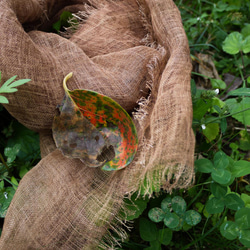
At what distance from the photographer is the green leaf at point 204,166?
0.94 m

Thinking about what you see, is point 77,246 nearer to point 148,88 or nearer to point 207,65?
point 148,88

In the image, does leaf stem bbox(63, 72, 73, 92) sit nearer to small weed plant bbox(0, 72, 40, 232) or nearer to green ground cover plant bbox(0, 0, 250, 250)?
green ground cover plant bbox(0, 0, 250, 250)

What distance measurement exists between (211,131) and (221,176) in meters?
0.31

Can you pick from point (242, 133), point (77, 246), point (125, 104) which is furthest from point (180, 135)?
point (242, 133)

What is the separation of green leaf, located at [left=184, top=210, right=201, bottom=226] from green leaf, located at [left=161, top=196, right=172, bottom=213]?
2.3 inches

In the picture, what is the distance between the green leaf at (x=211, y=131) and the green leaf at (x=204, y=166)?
0.25m

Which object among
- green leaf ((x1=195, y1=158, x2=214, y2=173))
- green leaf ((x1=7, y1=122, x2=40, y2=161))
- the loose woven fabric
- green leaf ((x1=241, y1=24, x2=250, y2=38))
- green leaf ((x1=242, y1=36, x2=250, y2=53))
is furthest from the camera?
green leaf ((x1=241, y1=24, x2=250, y2=38))

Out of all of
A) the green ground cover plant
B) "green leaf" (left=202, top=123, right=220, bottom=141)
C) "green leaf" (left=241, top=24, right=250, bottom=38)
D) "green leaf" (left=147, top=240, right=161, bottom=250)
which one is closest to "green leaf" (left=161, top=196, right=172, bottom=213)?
the green ground cover plant

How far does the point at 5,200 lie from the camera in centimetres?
99

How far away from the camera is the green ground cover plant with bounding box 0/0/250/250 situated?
93cm

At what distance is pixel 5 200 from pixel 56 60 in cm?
51

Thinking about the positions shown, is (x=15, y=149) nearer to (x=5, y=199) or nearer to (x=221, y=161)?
(x=5, y=199)

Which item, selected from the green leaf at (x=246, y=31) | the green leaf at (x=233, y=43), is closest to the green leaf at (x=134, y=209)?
the green leaf at (x=233, y=43)

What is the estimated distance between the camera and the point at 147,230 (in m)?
0.98
